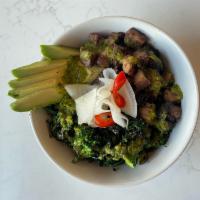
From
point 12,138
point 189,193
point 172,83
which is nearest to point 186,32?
point 172,83

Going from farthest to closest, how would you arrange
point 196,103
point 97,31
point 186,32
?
1. point 186,32
2. point 97,31
3. point 196,103

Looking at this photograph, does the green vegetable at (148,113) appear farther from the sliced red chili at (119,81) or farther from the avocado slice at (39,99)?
the avocado slice at (39,99)

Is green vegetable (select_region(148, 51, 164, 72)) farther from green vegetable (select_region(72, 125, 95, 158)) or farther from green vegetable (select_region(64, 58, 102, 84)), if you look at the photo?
green vegetable (select_region(72, 125, 95, 158))

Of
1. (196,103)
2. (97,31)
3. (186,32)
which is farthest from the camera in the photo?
(186,32)

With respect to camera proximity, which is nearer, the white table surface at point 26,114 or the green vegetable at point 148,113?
the green vegetable at point 148,113

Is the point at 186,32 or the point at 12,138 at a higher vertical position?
the point at 186,32

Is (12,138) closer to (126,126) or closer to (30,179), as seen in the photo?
(30,179)

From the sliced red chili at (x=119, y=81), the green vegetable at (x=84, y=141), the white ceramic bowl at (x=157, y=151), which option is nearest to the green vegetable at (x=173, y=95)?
the white ceramic bowl at (x=157, y=151)

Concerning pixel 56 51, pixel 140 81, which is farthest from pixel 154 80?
pixel 56 51
